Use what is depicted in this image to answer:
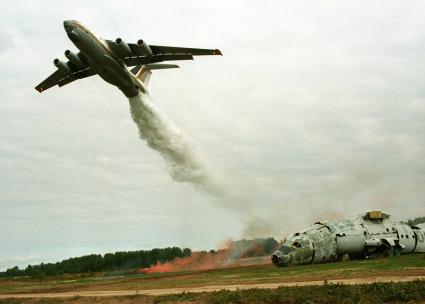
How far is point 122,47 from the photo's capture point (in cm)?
4397

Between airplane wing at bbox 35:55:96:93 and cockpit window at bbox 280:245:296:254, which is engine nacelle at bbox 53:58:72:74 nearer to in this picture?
airplane wing at bbox 35:55:96:93

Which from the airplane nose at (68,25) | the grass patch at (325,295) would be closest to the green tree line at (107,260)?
the airplane nose at (68,25)

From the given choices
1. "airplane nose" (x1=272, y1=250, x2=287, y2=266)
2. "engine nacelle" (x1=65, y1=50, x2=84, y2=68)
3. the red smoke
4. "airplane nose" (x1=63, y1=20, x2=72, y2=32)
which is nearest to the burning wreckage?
"airplane nose" (x1=272, y1=250, x2=287, y2=266)

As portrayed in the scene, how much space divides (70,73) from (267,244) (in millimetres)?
31319

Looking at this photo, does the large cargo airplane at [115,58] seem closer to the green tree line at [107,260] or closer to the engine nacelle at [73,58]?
the engine nacelle at [73,58]

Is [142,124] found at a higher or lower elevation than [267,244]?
higher

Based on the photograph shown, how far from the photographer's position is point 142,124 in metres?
50.3

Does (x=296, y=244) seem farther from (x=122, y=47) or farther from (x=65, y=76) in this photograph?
(x=65, y=76)

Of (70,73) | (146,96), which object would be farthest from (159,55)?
(70,73)

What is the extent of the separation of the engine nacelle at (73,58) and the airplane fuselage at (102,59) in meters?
3.61

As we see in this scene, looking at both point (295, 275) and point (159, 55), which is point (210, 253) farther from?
point (295, 275)

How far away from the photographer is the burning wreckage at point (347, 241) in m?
39.0

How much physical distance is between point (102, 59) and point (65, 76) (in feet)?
36.8

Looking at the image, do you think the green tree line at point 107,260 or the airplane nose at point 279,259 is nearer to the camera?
the airplane nose at point 279,259
